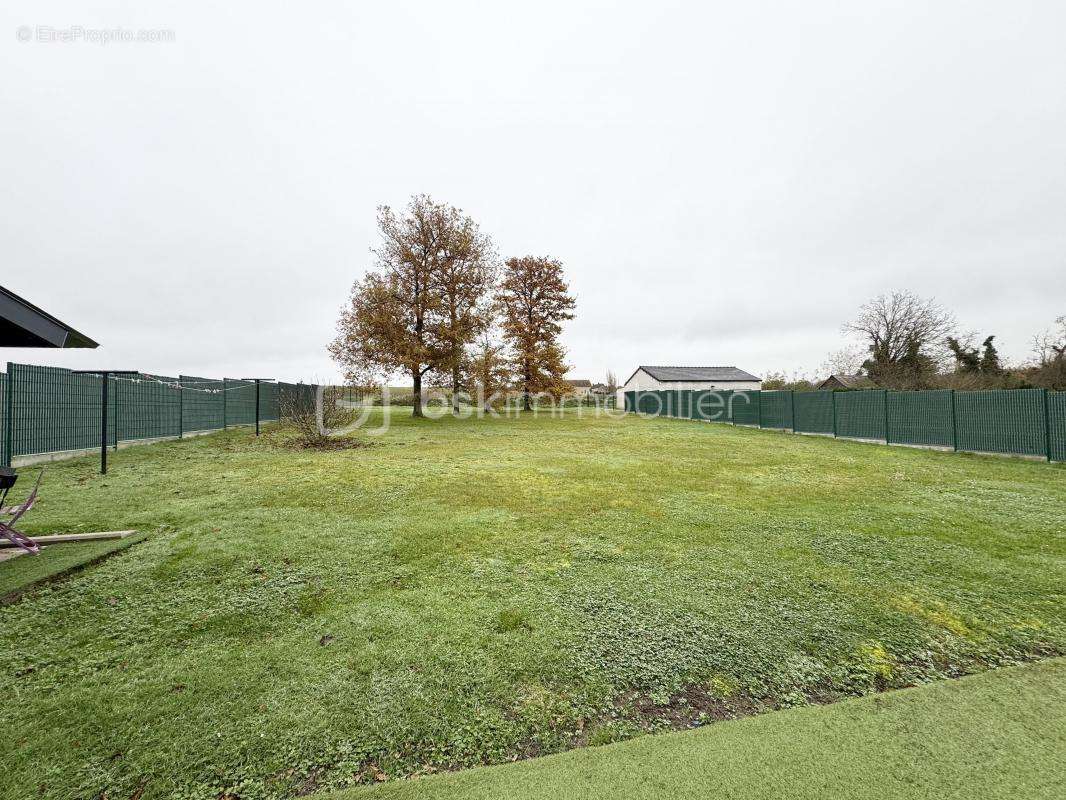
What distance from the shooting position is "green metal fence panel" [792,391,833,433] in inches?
565

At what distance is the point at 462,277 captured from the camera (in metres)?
19.7

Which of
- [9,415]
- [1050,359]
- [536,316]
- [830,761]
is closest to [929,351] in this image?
[1050,359]

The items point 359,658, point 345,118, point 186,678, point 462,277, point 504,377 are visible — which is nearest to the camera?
point 186,678

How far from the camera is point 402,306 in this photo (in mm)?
18875

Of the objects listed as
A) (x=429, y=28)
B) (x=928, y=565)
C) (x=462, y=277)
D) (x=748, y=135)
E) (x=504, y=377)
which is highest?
(x=429, y=28)

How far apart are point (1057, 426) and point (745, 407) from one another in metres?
10.5

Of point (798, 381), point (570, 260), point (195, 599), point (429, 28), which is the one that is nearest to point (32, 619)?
point (195, 599)

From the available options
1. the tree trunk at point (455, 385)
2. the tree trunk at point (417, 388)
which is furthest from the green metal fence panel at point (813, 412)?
the tree trunk at point (417, 388)

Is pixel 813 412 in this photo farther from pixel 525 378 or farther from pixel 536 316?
pixel 536 316

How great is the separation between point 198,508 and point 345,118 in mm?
14692

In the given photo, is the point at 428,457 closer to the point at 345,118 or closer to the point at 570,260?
the point at 345,118

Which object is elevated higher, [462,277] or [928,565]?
[462,277]

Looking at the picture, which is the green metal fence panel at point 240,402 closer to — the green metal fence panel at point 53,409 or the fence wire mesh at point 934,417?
the green metal fence panel at point 53,409

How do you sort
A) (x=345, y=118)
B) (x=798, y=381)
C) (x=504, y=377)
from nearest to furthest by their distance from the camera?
(x=345, y=118) < (x=504, y=377) < (x=798, y=381)
